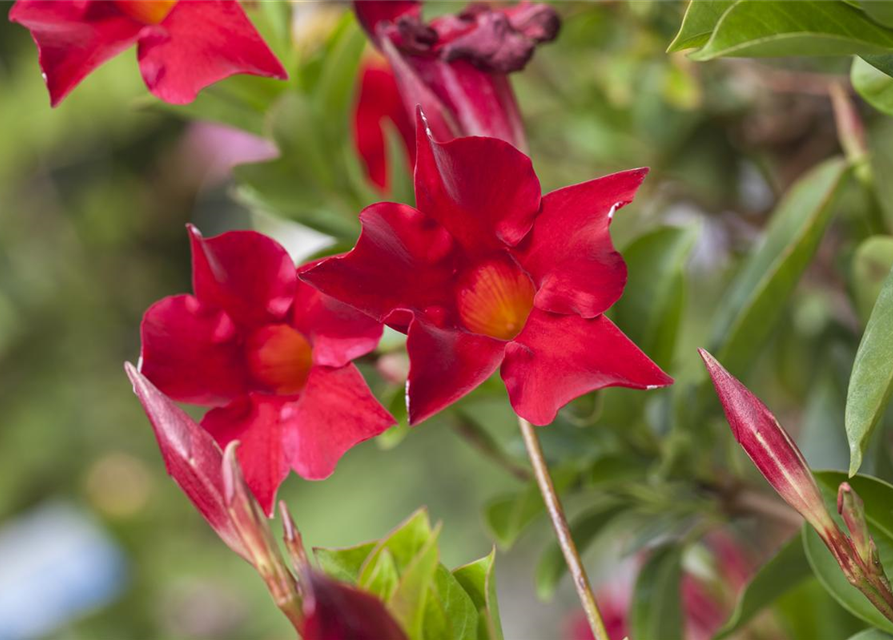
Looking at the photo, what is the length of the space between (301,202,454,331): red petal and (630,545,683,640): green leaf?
22cm

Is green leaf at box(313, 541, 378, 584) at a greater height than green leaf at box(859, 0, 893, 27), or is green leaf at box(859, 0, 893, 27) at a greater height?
green leaf at box(859, 0, 893, 27)

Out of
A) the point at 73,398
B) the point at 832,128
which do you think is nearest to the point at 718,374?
the point at 832,128

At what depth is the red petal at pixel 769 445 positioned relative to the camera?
236 millimetres

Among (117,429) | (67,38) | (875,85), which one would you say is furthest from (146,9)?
(117,429)

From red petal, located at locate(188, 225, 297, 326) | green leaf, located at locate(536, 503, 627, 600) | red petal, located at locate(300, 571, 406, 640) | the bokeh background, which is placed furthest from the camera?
the bokeh background

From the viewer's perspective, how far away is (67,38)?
0.31 m

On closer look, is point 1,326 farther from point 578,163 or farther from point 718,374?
point 718,374

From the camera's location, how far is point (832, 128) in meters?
0.67

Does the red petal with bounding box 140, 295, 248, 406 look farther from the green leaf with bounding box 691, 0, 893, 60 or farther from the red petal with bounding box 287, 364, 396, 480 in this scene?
the green leaf with bounding box 691, 0, 893, 60

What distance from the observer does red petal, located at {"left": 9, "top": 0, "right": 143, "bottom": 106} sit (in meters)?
0.31

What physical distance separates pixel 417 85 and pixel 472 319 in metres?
0.09

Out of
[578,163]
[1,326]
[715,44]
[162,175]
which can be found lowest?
[1,326]

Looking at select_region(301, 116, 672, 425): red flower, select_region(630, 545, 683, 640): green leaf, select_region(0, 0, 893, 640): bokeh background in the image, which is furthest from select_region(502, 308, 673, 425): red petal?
select_region(0, 0, 893, 640): bokeh background

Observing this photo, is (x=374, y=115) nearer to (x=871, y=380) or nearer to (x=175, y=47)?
(x=175, y=47)
